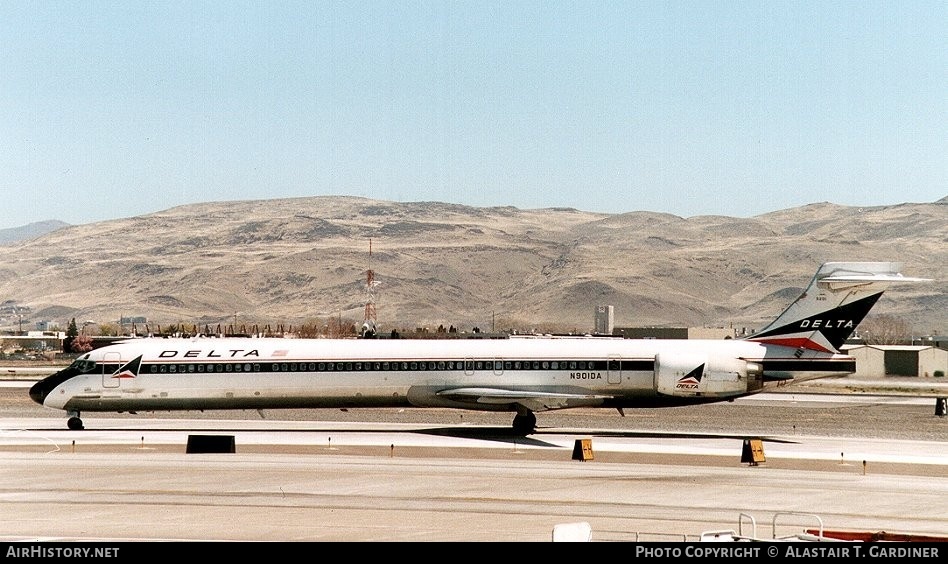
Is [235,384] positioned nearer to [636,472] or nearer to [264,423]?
[264,423]

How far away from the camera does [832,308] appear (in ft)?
121

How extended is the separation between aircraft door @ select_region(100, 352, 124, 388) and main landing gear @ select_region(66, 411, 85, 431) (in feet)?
5.61

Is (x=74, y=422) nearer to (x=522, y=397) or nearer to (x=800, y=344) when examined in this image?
(x=522, y=397)

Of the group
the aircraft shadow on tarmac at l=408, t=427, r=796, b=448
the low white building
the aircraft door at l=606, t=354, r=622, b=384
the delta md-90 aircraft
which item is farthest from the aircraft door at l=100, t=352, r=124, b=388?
the low white building

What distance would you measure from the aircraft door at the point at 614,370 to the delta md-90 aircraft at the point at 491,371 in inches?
1.3

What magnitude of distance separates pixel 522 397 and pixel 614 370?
10.6 ft

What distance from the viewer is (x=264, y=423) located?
41.4m

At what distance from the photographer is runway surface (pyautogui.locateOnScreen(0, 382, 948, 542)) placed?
20.0 meters

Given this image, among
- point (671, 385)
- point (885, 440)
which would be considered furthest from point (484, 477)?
point (885, 440)

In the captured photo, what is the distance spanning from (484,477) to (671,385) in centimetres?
1169

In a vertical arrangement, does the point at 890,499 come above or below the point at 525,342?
below
